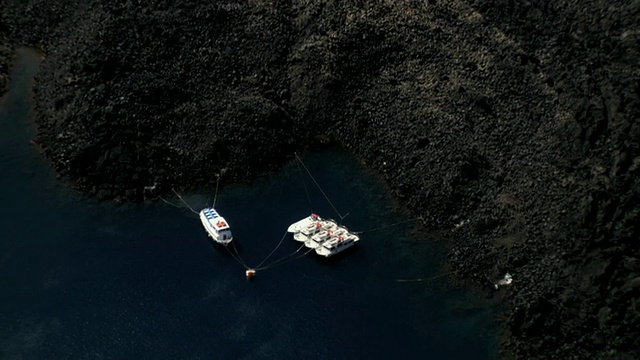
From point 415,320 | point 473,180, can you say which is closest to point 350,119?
point 473,180

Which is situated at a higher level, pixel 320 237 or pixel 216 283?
pixel 320 237

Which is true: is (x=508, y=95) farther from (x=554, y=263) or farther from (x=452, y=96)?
(x=554, y=263)

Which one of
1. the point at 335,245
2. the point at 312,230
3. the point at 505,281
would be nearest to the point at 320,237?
the point at 312,230

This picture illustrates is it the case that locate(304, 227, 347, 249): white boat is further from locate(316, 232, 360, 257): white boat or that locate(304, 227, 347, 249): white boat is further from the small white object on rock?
the small white object on rock

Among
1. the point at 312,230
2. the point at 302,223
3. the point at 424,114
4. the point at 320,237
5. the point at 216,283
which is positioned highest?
the point at 424,114

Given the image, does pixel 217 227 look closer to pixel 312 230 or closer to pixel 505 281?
pixel 312 230

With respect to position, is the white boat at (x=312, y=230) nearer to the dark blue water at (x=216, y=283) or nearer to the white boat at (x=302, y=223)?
the white boat at (x=302, y=223)
